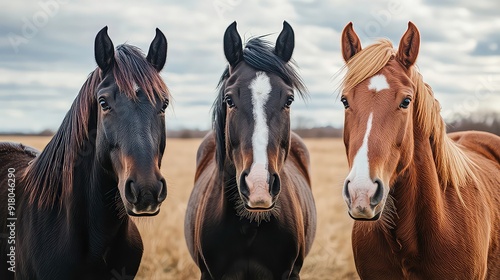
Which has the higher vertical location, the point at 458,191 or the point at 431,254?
the point at 458,191

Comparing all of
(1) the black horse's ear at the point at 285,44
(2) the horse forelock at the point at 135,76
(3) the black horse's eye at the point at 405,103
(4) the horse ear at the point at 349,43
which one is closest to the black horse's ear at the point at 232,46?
(1) the black horse's ear at the point at 285,44

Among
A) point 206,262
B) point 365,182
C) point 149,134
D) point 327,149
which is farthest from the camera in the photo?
point 327,149

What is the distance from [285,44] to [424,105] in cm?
134

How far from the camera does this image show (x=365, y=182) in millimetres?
3781

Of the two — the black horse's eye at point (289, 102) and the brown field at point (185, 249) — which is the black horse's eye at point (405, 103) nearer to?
the black horse's eye at point (289, 102)

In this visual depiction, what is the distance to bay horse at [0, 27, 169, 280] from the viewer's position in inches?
162

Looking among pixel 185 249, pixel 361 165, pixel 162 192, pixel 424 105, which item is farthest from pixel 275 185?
pixel 185 249

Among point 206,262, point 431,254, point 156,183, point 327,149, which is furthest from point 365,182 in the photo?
point 327,149

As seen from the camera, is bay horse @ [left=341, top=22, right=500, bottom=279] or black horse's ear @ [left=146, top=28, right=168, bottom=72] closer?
bay horse @ [left=341, top=22, right=500, bottom=279]

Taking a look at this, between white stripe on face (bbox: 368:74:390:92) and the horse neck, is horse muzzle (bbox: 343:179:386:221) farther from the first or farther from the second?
white stripe on face (bbox: 368:74:390:92)

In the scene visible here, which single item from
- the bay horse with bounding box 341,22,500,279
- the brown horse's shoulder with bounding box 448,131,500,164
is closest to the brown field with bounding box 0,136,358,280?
the brown horse's shoulder with bounding box 448,131,500,164

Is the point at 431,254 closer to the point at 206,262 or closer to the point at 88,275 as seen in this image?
the point at 206,262

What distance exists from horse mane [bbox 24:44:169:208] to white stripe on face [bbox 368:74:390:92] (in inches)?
62.0

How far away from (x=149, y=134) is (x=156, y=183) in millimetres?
387
